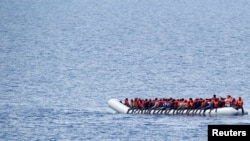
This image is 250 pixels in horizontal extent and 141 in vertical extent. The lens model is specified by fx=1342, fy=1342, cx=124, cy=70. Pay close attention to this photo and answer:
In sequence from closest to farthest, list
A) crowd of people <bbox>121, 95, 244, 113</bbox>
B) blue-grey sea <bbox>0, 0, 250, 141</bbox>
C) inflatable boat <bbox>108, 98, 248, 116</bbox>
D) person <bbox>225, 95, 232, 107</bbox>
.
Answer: blue-grey sea <bbox>0, 0, 250, 141</bbox> → inflatable boat <bbox>108, 98, 248, 116</bbox> → crowd of people <bbox>121, 95, 244, 113</bbox> → person <bbox>225, 95, 232, 107</bbox>

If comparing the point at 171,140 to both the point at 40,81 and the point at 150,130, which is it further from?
the point at 40,81

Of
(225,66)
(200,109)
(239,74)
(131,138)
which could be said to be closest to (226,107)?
(200,109)

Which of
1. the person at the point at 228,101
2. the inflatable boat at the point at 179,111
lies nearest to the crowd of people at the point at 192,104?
the person at the point at 228,101

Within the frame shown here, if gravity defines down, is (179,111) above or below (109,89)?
below

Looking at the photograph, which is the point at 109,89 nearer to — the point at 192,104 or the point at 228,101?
the point at 192,104

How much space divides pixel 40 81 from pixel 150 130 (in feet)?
188

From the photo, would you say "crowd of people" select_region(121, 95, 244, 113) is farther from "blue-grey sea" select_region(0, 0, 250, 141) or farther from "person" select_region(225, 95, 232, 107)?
"blue-grey sea" select_region(0, 0, 250, 141)

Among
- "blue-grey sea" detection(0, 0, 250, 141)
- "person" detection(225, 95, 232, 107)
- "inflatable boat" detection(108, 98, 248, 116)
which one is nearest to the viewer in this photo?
"blue-grey sea" detection(0, 0, 250, 141)

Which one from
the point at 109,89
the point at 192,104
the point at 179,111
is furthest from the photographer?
the point at 109,89

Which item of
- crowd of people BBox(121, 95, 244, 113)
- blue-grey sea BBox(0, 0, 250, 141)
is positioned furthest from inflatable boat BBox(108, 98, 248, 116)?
blue-grey sea BBox(0, 0, 250, 141)

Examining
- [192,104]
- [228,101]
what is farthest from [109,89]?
[228,101]

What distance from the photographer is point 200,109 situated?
358ft

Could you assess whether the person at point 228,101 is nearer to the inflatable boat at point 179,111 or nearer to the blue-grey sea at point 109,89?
the inflatable boat at point 179,111

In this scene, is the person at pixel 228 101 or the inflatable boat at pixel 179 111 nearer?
the inflatable boat at pixel 179 111
